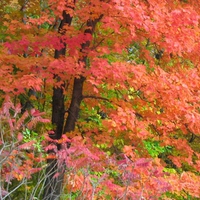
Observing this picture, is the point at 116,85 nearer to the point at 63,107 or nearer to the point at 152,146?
the point at 63,107

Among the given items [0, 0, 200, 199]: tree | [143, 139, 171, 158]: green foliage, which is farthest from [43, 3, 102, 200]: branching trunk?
[143, 139, 171, 158]: green foliage

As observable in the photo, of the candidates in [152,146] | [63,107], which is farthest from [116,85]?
[152,146]

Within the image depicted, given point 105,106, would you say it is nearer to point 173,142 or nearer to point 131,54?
point 173,142

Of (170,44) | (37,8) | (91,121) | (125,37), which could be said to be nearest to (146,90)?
(170,44)

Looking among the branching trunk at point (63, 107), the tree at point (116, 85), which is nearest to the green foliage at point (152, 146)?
the tree at point (116, 85)

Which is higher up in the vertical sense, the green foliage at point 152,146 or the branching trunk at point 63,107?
the branching trunk at point 63,107

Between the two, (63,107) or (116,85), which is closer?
(116,85)

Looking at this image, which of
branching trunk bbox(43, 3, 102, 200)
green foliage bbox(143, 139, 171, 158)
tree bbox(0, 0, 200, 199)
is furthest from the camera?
green foliage bbox(143, 139, 171, 158)

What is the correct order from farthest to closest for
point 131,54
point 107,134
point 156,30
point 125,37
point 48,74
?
point 131,54, point 107,134, point 125,37, point 48,74, point 156,30

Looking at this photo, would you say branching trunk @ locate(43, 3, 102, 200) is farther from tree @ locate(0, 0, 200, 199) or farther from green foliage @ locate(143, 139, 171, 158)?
green foliage @ locate(143, 139, 171, 158)

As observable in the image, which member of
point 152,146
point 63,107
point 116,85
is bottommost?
point 152,146

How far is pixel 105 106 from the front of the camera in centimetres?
695

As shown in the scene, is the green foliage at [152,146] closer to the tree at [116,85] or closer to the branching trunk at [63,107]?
the tree at [116,85]

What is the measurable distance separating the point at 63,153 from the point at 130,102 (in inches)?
78.4
